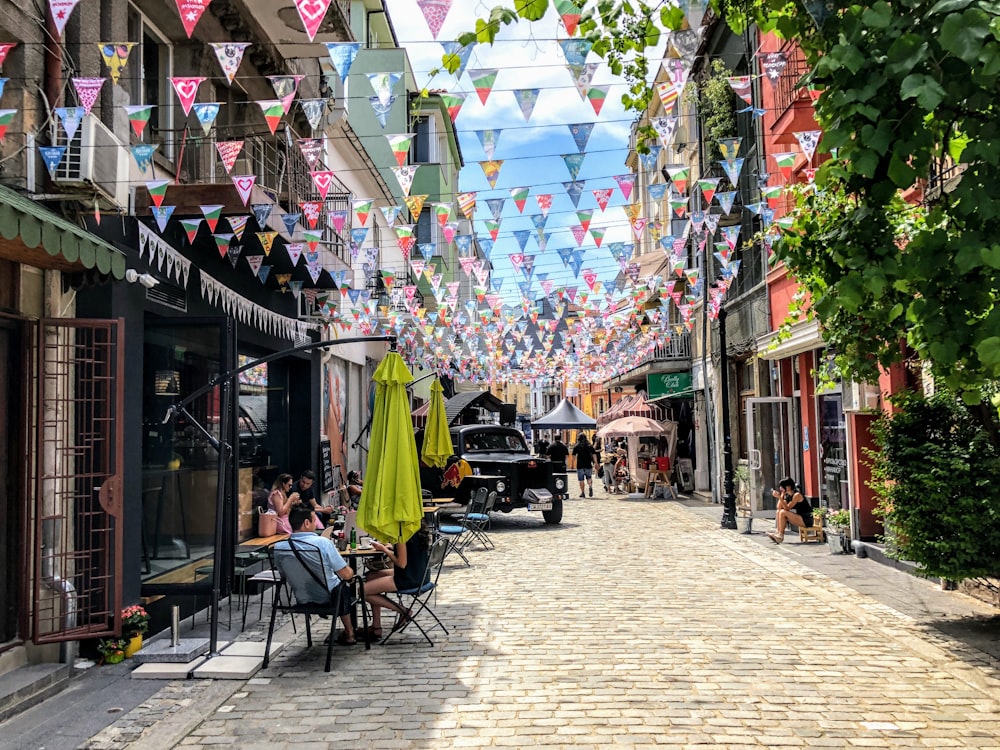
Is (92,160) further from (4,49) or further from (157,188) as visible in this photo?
(157,188)

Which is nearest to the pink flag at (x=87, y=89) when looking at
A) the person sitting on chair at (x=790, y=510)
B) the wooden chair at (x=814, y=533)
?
the person sitting on chair at (x=790, y=510)

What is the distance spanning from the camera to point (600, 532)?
16.6m

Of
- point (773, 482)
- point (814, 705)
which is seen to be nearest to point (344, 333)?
point (773, 482)

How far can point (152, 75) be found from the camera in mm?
10352

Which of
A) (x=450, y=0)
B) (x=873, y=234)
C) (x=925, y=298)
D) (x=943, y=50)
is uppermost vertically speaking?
(x=450, y=0)

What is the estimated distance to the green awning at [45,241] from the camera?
5.52 m

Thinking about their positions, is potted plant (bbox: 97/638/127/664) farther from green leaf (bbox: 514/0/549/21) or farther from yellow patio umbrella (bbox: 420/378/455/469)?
yellow patio umbrella (bbox: 420/378/455/469)

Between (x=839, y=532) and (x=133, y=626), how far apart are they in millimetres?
10346

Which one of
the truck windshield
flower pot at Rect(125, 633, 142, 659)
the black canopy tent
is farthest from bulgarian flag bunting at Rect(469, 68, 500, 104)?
the black canopy tent

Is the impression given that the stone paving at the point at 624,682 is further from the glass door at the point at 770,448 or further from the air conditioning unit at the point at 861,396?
the glass door at the point at 770,448

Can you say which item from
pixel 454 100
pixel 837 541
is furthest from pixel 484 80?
pixel 837 541

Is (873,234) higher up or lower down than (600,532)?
higher up

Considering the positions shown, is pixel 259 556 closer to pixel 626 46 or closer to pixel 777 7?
pixel 626 46

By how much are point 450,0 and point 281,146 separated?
8.94 m
